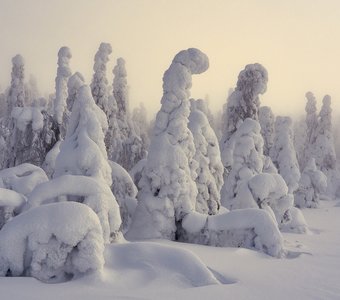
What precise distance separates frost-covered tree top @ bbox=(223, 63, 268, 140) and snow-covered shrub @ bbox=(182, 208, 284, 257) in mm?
12762

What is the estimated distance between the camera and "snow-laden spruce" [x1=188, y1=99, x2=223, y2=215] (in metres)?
15.6

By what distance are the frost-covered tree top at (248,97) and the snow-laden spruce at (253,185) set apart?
429 cm

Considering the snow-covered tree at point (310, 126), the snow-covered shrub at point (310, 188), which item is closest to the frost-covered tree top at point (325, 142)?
the snow-covered tree at point (310, 126)

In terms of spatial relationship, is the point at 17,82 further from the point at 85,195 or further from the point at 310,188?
the point at 85,195

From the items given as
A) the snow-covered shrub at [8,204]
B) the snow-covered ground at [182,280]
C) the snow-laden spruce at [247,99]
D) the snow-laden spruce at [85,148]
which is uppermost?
the snow-laden spruce at [247,99]

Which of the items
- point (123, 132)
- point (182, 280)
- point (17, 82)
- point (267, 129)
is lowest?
point (182, 280)

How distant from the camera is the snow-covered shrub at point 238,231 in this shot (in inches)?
449

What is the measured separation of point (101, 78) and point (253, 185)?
835 inches

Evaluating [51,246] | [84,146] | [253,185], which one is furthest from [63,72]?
[51,246]

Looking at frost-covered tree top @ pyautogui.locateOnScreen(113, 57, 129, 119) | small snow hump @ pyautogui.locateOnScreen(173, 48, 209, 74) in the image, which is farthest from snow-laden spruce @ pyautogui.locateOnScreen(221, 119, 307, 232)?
frost-covered tree top @ pyautogui.locateOnScreen(113, 57, 129, 119)

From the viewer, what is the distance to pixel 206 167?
1597 cm

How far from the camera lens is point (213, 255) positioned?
10164 millimetres

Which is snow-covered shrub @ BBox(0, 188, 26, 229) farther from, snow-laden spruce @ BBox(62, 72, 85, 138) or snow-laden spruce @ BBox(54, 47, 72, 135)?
snow-laden spruce @ BBox(54, 47, 72, 135)

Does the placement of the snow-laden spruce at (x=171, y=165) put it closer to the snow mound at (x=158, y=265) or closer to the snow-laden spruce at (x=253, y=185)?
the snow-laden spruce at (x=253, y=185)
